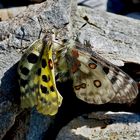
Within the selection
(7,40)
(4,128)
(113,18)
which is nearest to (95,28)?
(113,18)

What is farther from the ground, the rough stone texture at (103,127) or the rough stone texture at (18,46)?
the rough stone texture at (18,46)

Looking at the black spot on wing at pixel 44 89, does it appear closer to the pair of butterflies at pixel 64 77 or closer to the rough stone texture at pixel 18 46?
the pair of butterflies at pixel 64 77

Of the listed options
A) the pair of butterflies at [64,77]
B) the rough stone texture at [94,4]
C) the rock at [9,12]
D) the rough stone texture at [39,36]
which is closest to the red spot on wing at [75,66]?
the pair of butterflies at [64,77]

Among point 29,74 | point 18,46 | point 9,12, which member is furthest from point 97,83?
point 9,12

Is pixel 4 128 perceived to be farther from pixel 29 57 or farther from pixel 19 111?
pixel 29 57

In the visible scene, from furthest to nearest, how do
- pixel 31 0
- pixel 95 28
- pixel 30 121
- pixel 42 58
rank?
pixel 31 0, pixel 95 28, pixel 30 121, pixel 42 58

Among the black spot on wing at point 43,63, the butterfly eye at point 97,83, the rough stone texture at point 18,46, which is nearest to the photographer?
the black spot on wing at point 43,63
